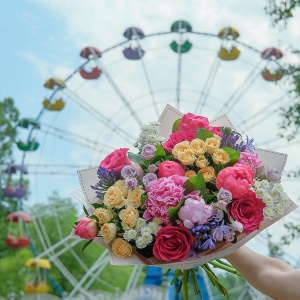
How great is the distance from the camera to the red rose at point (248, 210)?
1.99 metres

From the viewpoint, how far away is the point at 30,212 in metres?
13.6

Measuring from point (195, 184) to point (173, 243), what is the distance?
198mm

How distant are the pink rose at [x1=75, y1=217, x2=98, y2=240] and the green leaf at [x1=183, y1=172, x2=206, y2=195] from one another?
1.01ft

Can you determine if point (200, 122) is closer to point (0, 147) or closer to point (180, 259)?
point (180, 259)

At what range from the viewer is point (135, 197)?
2094 millimetres

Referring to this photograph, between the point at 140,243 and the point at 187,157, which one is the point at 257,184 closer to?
the point at 187,157

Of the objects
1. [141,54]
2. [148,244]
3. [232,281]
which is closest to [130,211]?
[148,244]

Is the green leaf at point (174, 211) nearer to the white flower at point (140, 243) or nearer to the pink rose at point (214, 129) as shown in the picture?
the white flower at point (140, 243)

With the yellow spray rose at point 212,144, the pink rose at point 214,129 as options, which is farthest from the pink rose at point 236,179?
the pink rose at point 214,129

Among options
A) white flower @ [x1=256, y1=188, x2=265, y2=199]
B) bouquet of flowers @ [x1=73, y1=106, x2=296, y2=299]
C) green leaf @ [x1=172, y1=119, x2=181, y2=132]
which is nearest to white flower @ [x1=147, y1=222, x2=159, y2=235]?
bouquet of flowers @ [x1=73, y1=106, x2=296, y2=299]

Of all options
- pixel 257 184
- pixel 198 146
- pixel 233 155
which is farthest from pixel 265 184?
pixel 198 146

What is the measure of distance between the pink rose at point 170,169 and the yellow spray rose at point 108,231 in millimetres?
221

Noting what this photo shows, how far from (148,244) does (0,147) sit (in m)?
25.5

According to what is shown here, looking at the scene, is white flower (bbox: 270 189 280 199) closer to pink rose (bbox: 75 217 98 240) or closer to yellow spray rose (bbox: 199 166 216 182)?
yellow spray rose (bbox: 199 166 216 182)
